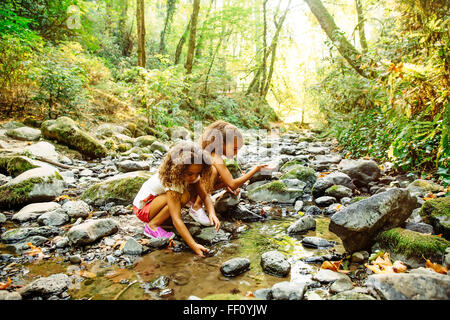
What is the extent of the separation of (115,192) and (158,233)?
138cm

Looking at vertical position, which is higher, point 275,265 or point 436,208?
point 436,208

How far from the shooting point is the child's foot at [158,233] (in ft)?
9.18

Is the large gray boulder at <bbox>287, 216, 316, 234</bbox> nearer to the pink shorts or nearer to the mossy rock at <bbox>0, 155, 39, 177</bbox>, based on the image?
the pink shorts

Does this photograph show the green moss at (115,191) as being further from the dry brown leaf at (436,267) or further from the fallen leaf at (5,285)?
the dry brown leaf at (436,267)

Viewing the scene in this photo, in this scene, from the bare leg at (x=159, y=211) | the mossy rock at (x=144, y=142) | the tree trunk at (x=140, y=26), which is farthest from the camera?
the tree trunk at (x=140, y=26)

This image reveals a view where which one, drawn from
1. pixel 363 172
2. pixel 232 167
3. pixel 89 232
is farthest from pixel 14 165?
pixel 363 172

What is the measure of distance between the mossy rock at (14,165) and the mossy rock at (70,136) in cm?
180

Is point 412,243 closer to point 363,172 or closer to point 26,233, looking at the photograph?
point 363,172

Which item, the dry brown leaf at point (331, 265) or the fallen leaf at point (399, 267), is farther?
the dry brown leaf at point (331, 265)

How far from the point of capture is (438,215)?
248 cm

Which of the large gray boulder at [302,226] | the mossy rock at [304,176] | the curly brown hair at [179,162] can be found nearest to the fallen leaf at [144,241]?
the curly brown hair at [179,162]

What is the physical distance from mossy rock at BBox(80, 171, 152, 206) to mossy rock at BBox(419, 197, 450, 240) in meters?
3.57
